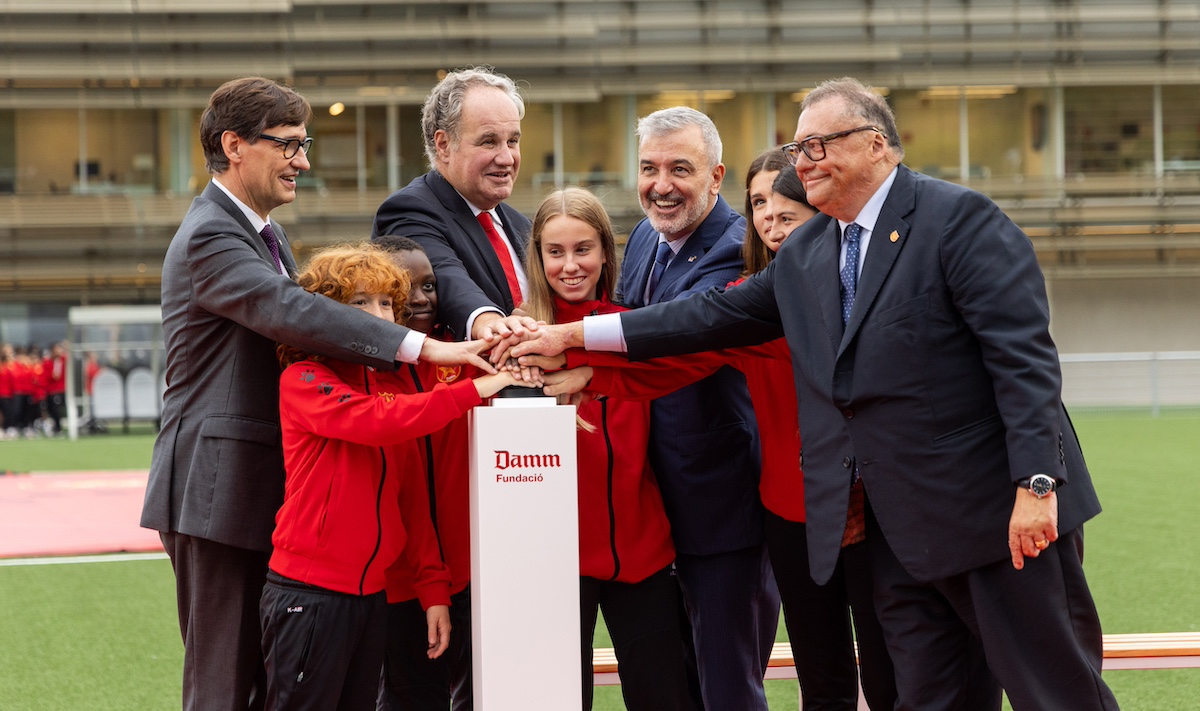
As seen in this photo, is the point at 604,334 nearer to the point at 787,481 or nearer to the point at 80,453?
the point at 787,481

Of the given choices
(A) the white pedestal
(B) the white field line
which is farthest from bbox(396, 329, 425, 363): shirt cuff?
(B) the white field line

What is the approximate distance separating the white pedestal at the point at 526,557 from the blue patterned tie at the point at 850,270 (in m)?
0.87

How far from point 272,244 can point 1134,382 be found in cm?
2047

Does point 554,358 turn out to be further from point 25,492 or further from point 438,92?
point 25,492

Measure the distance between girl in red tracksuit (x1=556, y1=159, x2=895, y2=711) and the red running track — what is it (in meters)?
6.19

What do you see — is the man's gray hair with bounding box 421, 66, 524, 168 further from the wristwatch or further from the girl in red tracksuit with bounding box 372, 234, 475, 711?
the wristwatch

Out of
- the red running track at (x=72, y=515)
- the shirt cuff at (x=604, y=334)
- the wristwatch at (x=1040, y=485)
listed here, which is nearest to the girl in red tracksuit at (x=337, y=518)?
the shirt cuff at (x=604, y=334)

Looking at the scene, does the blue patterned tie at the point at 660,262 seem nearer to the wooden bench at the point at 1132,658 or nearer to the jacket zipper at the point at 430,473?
the jacket zipper at the point at 430,473

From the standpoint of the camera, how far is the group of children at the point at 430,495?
3.17 meters

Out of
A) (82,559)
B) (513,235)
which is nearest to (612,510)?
(513,235)

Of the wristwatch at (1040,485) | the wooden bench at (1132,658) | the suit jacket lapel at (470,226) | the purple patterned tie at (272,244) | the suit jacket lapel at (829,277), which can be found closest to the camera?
the wristwatch at (1040,485)

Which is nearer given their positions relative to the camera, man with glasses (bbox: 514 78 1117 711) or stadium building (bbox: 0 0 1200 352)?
man with glasses (bbox: 514 78 1117 711)

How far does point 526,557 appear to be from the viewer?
298 cm

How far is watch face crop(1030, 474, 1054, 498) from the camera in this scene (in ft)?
9.55
